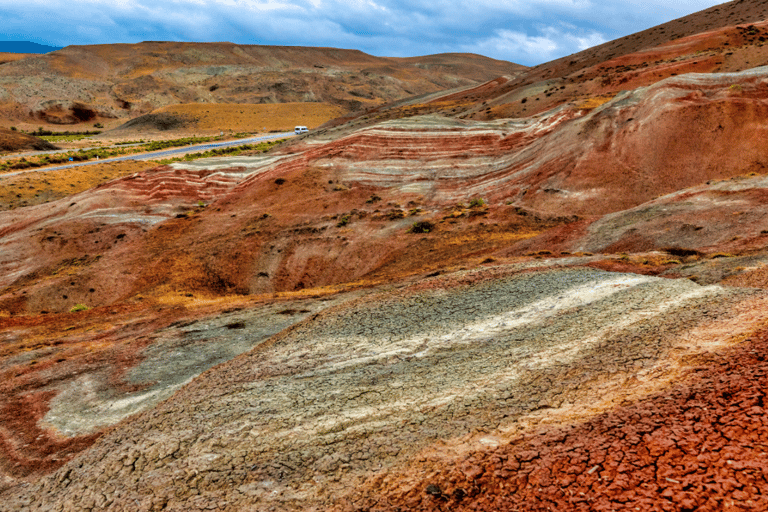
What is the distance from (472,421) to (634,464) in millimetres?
2408

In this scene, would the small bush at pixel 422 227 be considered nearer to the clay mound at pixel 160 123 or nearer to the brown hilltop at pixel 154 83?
the clay mound at pixel 160 123

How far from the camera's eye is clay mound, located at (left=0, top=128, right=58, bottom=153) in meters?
70.4

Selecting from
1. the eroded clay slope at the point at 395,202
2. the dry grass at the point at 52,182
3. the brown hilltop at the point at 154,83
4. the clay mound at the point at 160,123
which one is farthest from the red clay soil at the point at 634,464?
the brown hilltop at the point at 154,83

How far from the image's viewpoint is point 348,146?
140ft

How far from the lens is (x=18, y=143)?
72.0 m

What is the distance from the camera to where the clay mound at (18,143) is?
7045 cm

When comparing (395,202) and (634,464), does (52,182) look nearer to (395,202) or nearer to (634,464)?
(395,202)

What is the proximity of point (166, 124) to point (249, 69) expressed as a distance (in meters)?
67.5

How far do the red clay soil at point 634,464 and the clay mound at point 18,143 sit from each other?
86338 millimetres

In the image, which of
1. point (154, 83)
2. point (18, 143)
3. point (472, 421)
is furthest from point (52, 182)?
point (154, 83)

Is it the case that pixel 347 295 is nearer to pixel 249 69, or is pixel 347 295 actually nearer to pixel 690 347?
pixel 690 347

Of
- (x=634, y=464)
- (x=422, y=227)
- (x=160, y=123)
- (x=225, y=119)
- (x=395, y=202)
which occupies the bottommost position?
(x=422, y=227)

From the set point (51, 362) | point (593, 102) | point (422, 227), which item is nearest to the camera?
point (51, 362)

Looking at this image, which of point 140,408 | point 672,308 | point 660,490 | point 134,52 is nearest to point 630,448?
point 660,490
